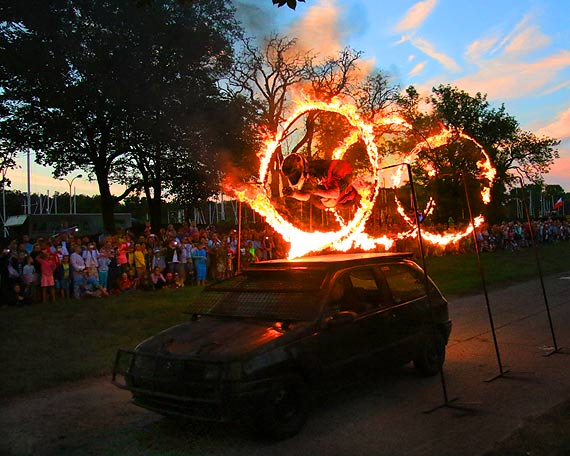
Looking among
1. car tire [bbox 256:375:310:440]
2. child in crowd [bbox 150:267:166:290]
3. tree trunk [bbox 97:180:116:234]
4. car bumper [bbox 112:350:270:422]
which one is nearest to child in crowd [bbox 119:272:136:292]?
child in crowd [bbox 150:267:166:290]

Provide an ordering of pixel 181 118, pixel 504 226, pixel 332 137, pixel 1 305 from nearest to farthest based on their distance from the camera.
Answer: pixel 1 305, pixel 332 137, pixel 181 118, pixel 504 226

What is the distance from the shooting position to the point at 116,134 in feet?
90.1

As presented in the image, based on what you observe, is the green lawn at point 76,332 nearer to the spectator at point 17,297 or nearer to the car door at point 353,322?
the spectator at point 17,297

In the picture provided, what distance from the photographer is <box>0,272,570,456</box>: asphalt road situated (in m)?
4.66

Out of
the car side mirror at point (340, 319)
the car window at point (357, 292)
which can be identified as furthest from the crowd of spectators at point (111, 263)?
the car side mirror at point (340, 319)

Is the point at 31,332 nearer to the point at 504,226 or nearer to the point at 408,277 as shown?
the point at 408,277

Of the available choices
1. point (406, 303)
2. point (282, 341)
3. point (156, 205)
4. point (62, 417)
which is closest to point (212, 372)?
point (282, 341)

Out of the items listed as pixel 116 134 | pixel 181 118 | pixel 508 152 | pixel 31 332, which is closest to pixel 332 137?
pixel 181 118

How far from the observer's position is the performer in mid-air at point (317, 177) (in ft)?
28.5

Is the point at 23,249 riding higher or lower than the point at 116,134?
lower

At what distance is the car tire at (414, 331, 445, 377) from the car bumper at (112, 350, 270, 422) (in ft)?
8.76

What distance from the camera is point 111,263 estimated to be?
47.6 feet

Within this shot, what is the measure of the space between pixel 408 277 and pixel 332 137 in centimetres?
1531

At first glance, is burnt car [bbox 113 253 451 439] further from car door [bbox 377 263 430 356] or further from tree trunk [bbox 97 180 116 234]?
tree trunk [bbox 97 180 116 234]
